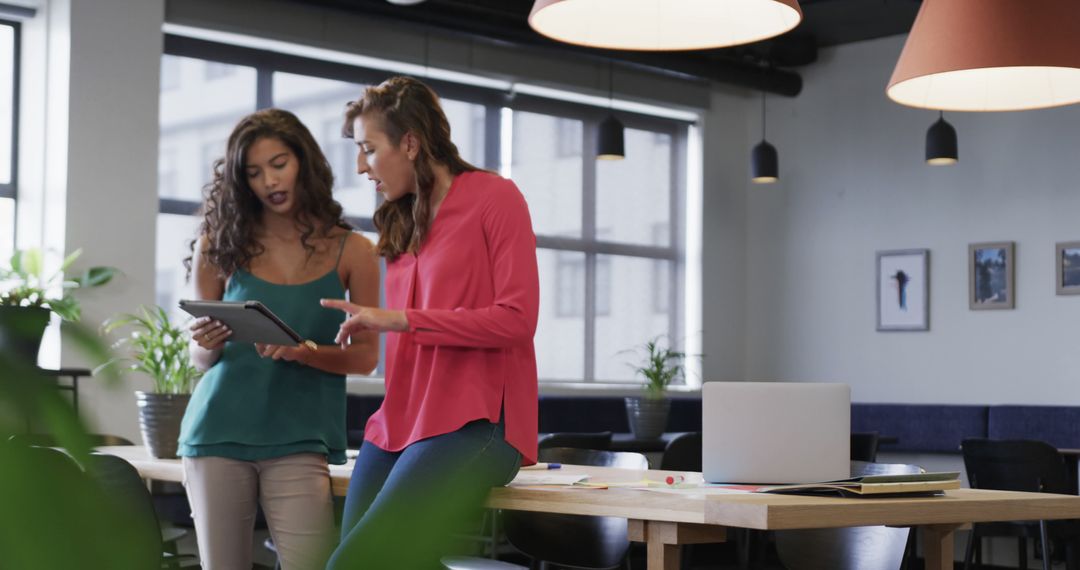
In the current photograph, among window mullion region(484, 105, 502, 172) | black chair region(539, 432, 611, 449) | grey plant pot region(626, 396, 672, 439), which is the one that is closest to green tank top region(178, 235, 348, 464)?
black chair region(539, 432, 611, 449)

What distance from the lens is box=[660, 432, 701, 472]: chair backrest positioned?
208 inches

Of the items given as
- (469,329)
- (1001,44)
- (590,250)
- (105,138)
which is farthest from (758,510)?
(590,250)

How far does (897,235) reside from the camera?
9.12 metres

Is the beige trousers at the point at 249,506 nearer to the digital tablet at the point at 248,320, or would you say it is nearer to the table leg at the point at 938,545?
the digital tablet at the point at 248,320

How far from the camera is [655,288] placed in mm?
9555

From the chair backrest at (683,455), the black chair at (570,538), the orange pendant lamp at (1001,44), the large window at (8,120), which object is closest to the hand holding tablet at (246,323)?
the black chair at (570,538)

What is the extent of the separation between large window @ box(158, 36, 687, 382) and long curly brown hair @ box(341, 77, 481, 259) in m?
5.51

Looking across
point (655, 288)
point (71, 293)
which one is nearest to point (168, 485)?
point (71, 293)

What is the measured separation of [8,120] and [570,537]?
525 centimetres

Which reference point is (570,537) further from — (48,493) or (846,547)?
(48,493)

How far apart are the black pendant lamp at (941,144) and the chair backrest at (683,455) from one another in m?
3.32

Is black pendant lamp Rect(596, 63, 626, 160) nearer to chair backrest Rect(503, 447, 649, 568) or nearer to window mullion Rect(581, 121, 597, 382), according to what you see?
window mullion Rect(581, 121, 597, 382)

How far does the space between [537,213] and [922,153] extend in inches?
108

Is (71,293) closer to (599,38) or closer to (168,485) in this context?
(168,485)
